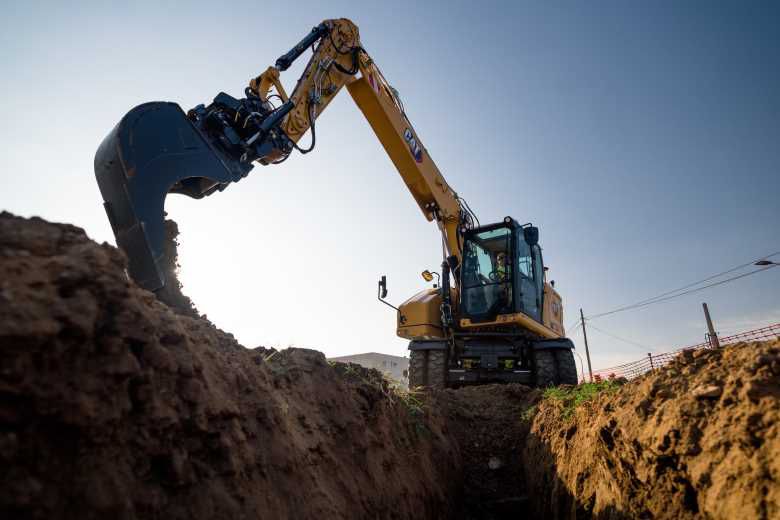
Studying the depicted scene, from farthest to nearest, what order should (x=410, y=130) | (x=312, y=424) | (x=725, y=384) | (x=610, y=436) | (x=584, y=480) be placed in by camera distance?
(x=410, y=130) < (x=584, y=480) < (x=610, y=436) < (x=312, y=424) < (x=725, y=384)

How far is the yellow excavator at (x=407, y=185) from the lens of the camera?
442 cm

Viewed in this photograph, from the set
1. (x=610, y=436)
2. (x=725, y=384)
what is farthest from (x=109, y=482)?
(x=610, y=436)

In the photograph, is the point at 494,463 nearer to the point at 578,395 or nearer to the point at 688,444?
the point at 578,395

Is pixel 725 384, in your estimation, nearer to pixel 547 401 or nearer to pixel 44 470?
pixel 44 470

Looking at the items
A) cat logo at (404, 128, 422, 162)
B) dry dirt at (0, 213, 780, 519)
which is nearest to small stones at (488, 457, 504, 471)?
dry dirt at (0, 213, 780, 519)

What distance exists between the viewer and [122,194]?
414 centimetres

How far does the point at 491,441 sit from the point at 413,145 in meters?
6.26

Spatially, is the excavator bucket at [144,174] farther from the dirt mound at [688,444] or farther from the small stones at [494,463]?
the small stones at [494,463]

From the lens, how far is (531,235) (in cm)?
976

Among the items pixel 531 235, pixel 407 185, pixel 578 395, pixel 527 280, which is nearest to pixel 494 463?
pixel 578 395

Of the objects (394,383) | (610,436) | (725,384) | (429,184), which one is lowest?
(610,436)

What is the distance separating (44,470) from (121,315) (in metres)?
0.58

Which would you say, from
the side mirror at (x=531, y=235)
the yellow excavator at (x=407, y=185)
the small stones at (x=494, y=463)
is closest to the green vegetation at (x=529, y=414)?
the small stones at (x=494, y=463)

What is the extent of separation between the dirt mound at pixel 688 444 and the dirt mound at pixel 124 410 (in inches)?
74.2
